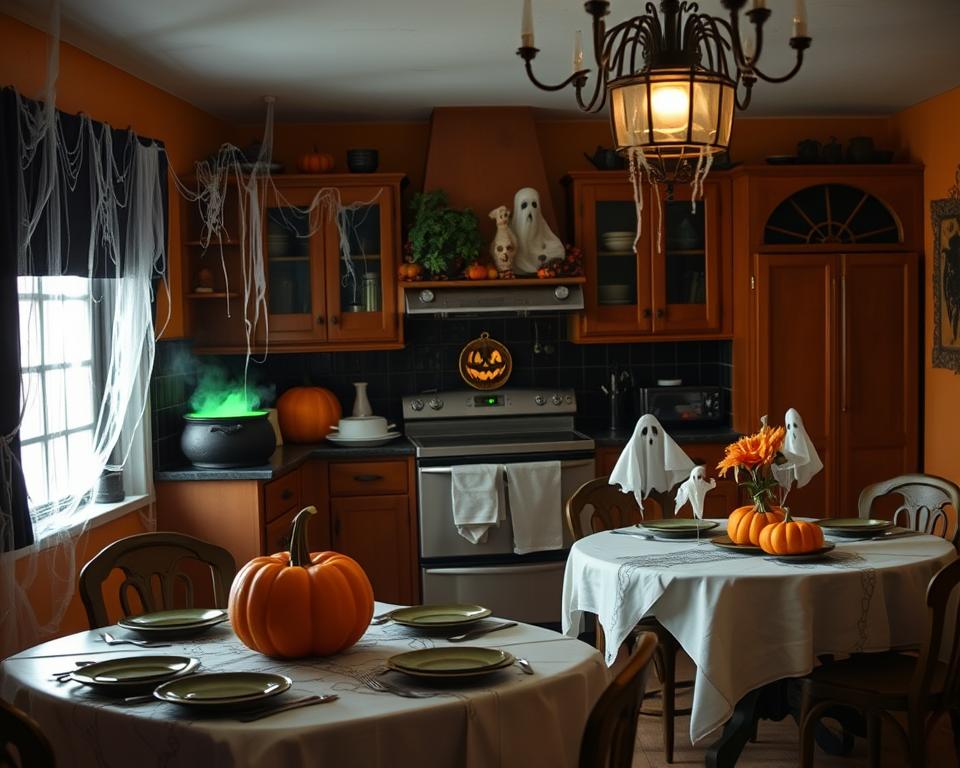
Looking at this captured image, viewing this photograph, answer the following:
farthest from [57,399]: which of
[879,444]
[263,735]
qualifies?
[879,444]

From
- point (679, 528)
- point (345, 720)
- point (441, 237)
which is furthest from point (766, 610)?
point (441, 237)

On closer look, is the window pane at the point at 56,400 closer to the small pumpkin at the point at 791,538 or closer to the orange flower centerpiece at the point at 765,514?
the orange flower centerpiece at the point at 765,514

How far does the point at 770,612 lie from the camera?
3303mm

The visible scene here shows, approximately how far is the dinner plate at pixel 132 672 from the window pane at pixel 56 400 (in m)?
1.82

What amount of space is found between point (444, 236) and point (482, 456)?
104cm

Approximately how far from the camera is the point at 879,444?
5.74m

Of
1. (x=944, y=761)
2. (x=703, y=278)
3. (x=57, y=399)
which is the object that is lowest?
(x=944, y=761)

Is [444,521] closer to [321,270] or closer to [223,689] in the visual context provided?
[321,270]

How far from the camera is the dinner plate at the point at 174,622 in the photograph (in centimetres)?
271

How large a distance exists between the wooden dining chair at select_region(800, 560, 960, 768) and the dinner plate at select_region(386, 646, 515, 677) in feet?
4.19

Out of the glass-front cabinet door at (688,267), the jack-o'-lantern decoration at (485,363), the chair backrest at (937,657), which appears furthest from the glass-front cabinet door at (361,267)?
the chair backrest at (937,657)

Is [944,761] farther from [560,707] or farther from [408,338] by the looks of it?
[408,338]

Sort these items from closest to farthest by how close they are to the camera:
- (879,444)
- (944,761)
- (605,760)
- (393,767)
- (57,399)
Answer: (605,760) → (393,767) → (944,761) → (57,399) → (879,444)

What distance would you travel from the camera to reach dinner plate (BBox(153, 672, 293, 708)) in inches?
85.0
